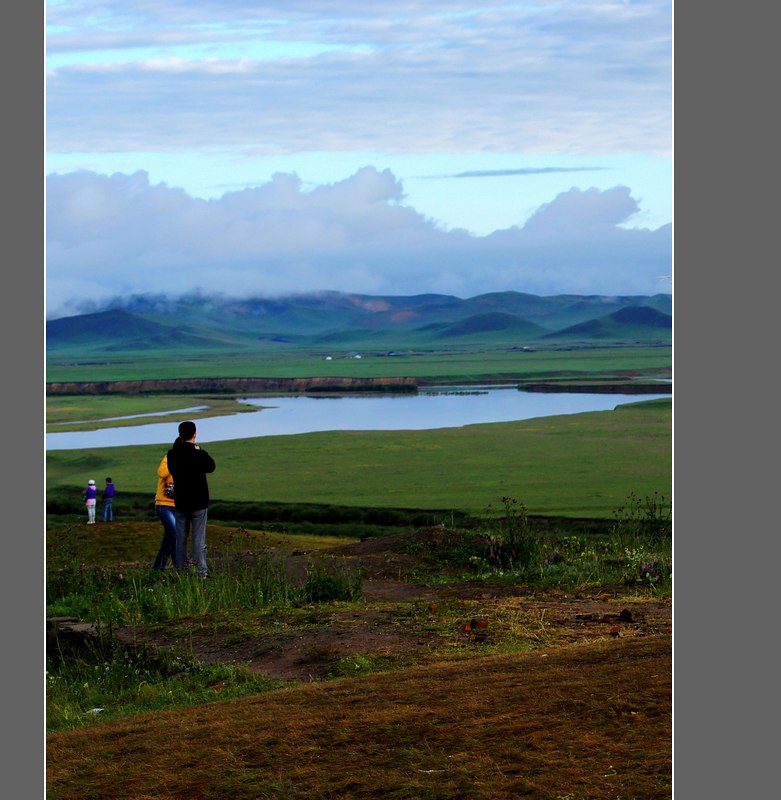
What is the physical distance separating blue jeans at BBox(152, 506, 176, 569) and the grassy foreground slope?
308 inches

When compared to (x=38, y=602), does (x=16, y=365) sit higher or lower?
higher

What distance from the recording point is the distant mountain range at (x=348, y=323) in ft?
381

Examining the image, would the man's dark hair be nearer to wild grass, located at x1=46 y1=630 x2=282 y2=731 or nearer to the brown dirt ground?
the brown dirt ground

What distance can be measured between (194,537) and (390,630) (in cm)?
265

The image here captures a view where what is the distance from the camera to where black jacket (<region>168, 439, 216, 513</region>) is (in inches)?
413

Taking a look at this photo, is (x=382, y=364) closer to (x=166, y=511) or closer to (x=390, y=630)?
(x=166, y=511)

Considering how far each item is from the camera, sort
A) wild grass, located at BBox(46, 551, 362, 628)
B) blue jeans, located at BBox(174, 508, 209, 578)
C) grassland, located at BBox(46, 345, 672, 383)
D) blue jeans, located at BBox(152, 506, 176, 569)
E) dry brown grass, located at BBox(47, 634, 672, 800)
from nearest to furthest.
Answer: dry brown grass, located at BBox(47, 634, 672, 800), wild grass, located at BBox(46, 551, 362, 628), blue jeans, located at BBox(174, 508, 209, 578), blue jeans, located at BBox(152, 506, 176, 569), grassland, located at BBox(46, 345, 672, 383)

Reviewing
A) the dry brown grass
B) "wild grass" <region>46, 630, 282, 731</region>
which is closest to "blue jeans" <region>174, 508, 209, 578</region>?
"wild grass" <region>46, 630, 282, 731</region>

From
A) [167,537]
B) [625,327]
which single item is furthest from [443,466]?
[625,327]

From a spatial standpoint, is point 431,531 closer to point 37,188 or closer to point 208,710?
point 208,710

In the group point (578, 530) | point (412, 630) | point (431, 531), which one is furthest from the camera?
point (578, 530)

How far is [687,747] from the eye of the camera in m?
4.54

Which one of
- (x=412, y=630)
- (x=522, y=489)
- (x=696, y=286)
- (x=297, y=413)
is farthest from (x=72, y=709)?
(x=297, y=413)

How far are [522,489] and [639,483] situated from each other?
2025 mm
